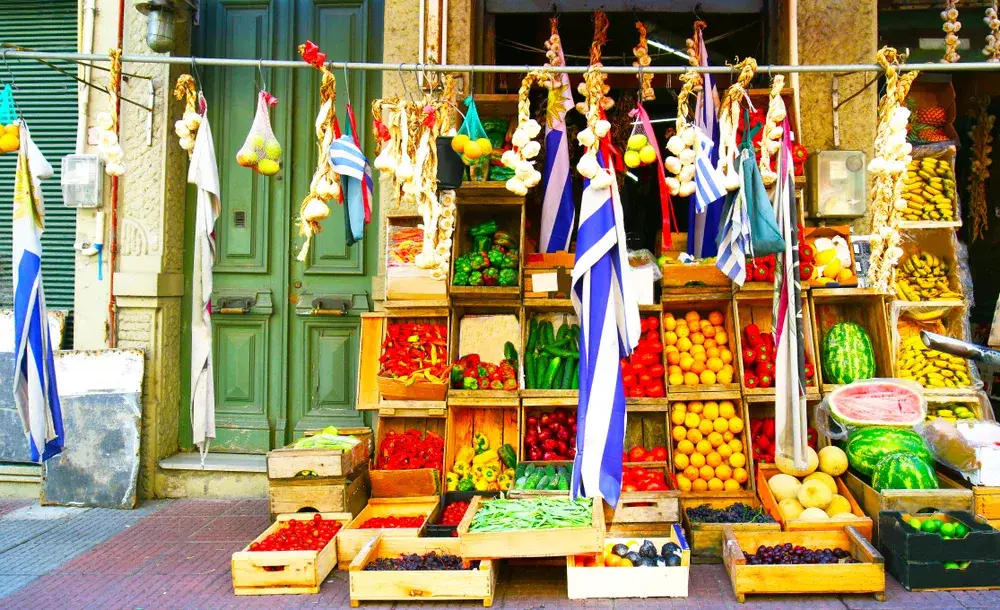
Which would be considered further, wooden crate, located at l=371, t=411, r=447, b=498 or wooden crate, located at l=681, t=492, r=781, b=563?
wooden crate, located at l=371, t=411, r=447, b=498

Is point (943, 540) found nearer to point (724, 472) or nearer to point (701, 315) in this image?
point (724, 472)

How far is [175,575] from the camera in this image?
4984mm

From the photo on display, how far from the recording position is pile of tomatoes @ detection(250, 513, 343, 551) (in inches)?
192

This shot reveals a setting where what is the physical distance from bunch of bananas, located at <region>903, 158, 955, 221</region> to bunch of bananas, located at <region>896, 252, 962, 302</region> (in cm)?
36

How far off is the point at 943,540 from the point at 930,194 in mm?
3407

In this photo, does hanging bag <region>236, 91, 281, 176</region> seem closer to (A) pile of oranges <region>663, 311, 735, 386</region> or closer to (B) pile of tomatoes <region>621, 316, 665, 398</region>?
(B) pile of tomatoes <region>621, 316, 665, 398</region>

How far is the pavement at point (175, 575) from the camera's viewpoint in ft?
14.7

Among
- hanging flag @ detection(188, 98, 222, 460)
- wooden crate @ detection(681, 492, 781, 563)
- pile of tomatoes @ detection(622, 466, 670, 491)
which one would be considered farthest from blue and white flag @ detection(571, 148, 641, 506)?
hanging flag @ detection(188, 98, 222, 460)

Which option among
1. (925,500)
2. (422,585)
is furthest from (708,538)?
(422,585)

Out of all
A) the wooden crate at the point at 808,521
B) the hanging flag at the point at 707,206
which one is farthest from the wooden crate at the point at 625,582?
the hanging flag at the point at 707,206

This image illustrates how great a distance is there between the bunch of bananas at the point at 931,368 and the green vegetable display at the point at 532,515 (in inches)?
122

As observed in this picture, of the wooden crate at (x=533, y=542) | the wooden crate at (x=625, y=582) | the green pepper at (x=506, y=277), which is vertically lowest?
the wooden crate at (x=625, y=582)

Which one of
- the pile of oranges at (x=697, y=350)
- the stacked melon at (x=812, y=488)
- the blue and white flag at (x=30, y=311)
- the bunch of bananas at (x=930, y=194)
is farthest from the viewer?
the bunch of bananas at (x=930, y=194)

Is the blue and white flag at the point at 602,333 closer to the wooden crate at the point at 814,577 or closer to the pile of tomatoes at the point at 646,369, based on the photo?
the wooden crate at the point at 814,577
